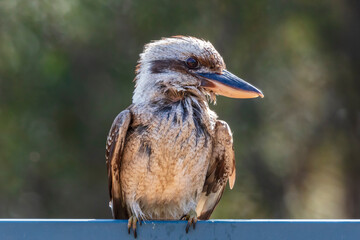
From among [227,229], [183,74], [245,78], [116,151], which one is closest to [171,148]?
[116,151]

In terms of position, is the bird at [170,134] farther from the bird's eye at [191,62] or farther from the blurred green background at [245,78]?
the blurred green background at [245,78]

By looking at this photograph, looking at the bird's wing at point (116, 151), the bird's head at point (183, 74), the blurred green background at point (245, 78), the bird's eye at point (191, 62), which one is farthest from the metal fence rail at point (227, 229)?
the blurred green background at point (245, 78)

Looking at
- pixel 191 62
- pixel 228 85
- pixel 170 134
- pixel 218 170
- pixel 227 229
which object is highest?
pixel 191 62

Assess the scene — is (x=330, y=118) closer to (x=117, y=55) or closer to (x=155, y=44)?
(x=117, y=55)

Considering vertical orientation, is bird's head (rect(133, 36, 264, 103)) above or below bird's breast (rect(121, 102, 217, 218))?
Result: above

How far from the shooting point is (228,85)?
151 inches

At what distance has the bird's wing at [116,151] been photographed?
379cm

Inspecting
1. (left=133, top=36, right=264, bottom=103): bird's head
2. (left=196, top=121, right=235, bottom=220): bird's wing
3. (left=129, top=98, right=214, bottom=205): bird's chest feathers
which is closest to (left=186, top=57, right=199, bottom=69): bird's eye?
(left=133, top=36, right=264, bottom=103): bird's head

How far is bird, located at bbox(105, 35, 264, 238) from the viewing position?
3.77 meters

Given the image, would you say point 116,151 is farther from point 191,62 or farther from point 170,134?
point 191,62

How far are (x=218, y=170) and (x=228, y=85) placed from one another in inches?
26.6

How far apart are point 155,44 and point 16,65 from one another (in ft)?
11.8

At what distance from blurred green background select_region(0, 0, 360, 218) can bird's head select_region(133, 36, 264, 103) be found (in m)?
3.11

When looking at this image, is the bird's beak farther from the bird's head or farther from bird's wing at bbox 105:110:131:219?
bird's wing at bbox 105:110:131:219
